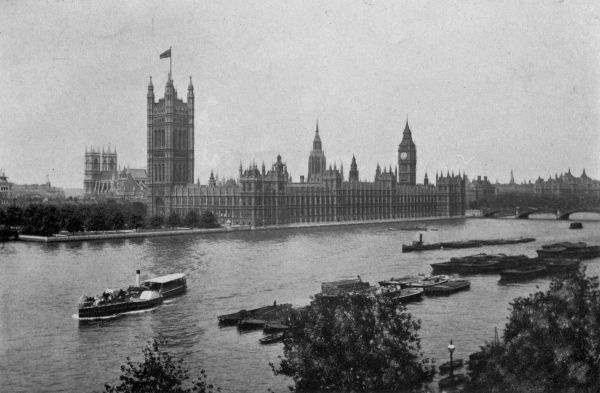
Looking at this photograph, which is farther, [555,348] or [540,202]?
[540,202]

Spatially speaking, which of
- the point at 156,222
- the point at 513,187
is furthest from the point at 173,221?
the point at 513,187

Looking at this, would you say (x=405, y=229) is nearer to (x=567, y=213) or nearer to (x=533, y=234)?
(x=533, y=234)

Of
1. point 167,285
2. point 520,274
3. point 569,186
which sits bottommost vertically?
point 520,274

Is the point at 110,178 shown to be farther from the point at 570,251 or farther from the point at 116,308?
the point at 116,308

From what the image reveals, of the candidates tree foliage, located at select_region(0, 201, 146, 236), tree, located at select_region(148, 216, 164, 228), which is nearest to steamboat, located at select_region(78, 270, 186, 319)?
tree foliage, located at select_region(0, 201, 146, 236)

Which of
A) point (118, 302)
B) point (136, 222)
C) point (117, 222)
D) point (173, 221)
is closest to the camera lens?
point (118, 302)

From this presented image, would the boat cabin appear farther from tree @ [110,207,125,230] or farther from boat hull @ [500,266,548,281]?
tree @ [110,207,125,230]

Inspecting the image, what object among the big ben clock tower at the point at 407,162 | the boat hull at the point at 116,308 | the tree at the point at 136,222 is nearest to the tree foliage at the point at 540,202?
the big ben clock tower at the point at 407,162
